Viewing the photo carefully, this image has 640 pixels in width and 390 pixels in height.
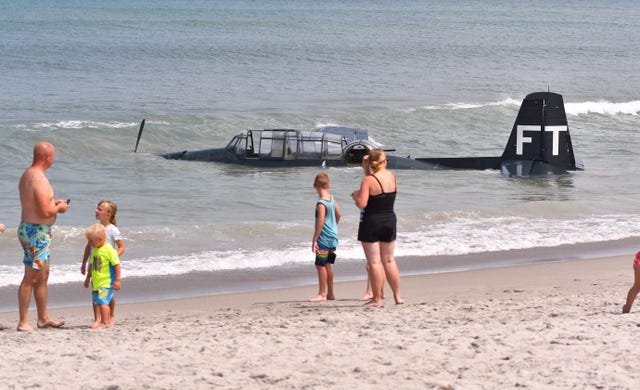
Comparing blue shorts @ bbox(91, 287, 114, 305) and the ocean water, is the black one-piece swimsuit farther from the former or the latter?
the ocean water

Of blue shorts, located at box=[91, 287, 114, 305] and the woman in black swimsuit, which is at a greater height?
the woman in black swimsuit

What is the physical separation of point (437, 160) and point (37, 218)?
17.1 meters

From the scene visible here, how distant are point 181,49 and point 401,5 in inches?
2834

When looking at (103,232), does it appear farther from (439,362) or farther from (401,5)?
(401,5)

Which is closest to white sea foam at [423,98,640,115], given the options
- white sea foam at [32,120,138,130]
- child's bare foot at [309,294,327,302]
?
white sea foam at [32,120,138,130]

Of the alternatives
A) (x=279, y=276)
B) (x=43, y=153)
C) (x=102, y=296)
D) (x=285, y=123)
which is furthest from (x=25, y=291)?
(x=285, y=123)

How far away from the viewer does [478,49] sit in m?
70.8

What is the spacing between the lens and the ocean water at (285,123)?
16.7 metres

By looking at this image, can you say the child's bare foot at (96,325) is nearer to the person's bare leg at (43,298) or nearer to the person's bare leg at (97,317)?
the person's bare leg at (97,317)

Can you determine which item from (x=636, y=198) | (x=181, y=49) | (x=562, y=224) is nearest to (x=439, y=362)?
(x=562, y=224)

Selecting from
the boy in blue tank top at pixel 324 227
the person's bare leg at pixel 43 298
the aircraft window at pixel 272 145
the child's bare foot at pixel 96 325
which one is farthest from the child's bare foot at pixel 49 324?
the aircraft window at pixel 272 145

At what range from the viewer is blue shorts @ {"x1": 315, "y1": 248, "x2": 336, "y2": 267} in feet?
36.9

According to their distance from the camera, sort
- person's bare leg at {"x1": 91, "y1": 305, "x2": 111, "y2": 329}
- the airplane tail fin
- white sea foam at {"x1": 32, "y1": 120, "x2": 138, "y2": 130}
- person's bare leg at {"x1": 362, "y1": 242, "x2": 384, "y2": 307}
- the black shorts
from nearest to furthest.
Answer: person's bare leg at {"x1": 91, "y1": 305, "x2": 111, "y2": 329} < the black shorts < person's bare leg at {"x1": 362, "y1": 242, "x2": 384, "y2": 307} < the airplane tail fin < white sea foam at {"x1": 32, "y1": 120, "x2": 138, "y2": 130}

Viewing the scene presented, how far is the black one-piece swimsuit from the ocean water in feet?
11.4
